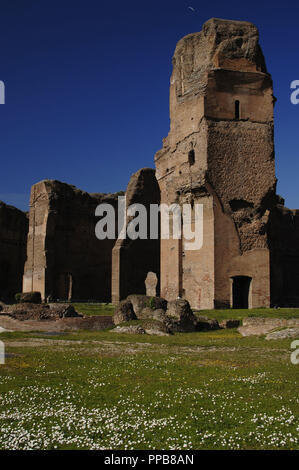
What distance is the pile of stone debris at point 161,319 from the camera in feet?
50.1

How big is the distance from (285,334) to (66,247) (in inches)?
888

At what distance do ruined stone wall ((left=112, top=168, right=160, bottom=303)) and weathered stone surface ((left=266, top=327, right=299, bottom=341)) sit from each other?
16.5 metres

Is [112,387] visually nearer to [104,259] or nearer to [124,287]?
[124,287]

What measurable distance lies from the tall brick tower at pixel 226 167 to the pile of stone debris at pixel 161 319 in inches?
171

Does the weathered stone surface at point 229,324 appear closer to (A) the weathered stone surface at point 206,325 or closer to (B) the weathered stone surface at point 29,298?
(A) the weathered stone surface at point 206,325

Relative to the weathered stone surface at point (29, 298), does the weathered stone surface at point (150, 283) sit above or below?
above

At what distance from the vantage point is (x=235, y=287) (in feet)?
76.9

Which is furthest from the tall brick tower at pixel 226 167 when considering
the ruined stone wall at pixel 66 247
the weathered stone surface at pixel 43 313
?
the ruined stone wall at pixel 66 247

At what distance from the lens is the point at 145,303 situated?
18.5 m

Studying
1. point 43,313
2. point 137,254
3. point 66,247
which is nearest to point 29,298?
point 66,247

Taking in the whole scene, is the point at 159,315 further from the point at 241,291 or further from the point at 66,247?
the point at 66,247
